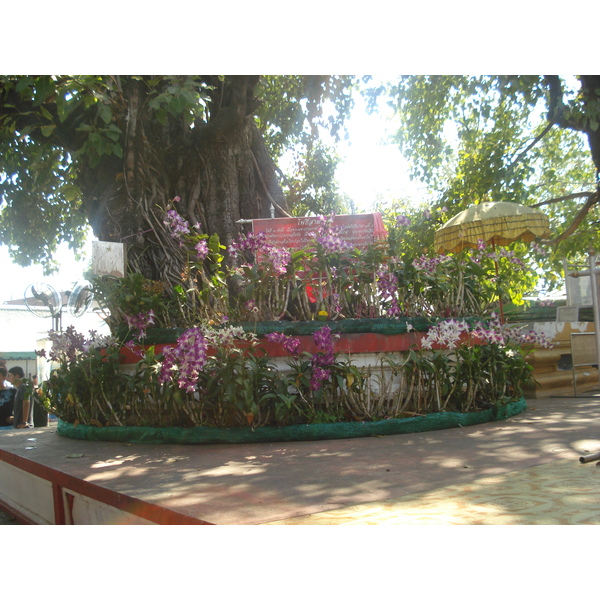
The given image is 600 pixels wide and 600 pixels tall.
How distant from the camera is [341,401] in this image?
4.80 meters

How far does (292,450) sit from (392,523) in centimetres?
189

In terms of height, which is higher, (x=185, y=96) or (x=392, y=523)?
(x=185, y=96)

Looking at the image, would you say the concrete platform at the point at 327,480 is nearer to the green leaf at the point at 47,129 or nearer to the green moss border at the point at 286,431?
the green moss border at the point at 286,431

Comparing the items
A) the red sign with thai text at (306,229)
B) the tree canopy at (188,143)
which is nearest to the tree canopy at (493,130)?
the tree canopy at (188,143)

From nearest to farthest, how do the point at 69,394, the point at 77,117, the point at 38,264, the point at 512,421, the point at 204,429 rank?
the point at 204,429, the point at 512,421, the point at 69,394, the point at 77,117, the point at 38,264

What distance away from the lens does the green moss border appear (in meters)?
4.50

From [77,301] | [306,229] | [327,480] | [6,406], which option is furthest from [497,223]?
[6,406]

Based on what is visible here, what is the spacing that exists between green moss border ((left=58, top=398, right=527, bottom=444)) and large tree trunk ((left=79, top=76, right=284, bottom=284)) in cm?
244

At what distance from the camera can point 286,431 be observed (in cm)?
451

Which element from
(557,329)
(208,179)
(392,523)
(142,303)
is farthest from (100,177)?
(557,329)

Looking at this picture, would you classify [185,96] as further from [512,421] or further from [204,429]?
[512,421]

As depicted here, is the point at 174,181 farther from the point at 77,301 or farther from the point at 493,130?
the point at 493,130

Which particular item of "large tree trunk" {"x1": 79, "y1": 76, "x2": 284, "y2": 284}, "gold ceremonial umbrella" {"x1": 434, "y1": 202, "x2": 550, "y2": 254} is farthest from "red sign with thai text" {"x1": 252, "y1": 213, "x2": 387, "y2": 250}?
"gold ceremonial umbrella" {"x1": 434, "y1": 202, "x2": 550, "y2": 254}

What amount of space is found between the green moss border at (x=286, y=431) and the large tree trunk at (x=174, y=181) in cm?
244
